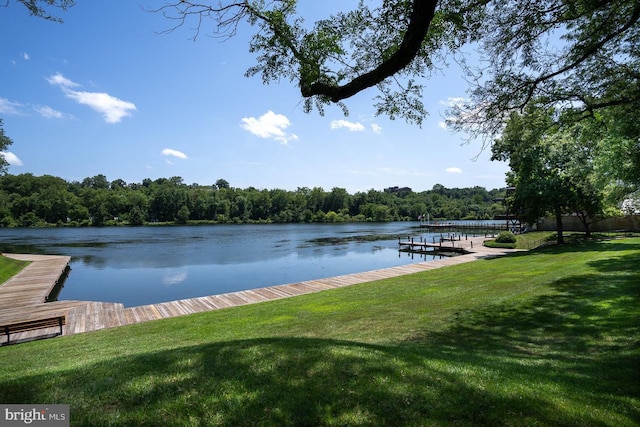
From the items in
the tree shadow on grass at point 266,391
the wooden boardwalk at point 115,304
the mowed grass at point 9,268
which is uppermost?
the tree shadow on grass at point 266,391

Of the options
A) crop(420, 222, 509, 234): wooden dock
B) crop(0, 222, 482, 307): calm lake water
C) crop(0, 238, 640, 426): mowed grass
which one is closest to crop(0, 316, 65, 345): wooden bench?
crop(0, 238, 640, 426): mowed grass

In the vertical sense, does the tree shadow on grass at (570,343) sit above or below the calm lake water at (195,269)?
above

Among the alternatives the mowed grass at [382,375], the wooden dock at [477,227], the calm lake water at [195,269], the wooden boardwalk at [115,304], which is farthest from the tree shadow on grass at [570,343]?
the wooden dock at [477,227]

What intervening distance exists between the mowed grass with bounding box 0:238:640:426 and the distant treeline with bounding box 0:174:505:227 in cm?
12308

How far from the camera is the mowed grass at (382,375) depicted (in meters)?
3.24

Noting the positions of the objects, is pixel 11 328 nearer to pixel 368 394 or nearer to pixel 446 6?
pixel 368 394

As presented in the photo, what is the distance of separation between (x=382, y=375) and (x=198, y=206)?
132236 millimetres

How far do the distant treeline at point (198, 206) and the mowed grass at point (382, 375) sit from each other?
12308cm

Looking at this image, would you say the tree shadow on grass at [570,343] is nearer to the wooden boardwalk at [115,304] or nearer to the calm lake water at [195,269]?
the wooden boardwalk at [115,304]

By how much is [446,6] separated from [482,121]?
320 cm

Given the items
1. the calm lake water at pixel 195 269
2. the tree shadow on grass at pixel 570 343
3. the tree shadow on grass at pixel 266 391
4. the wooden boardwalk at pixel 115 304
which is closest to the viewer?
the tree shadow on grass at pixel 266 391

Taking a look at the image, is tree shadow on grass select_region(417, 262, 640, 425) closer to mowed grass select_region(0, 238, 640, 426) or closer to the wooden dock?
mowed grass select_region(0, 238, 640, 426)

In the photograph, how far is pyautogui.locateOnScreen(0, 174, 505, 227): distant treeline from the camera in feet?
364

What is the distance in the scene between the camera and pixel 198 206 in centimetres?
12750
